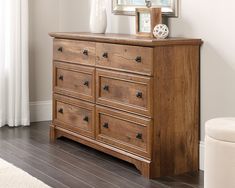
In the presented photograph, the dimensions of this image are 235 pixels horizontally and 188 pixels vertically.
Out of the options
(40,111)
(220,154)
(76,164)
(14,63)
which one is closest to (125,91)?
(76,164)

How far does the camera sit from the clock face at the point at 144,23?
405 cm

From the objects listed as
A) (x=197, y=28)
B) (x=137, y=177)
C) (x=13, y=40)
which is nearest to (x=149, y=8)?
(x=197, y=28)

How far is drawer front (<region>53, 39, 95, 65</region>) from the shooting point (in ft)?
14.0

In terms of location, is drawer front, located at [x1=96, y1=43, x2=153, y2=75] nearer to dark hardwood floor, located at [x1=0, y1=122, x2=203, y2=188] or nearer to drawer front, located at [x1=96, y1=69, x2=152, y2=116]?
drawer front, located at [x1=96, y1=69, x2=152, y2=116]

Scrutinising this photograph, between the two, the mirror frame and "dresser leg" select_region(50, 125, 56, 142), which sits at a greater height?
the mirror frame

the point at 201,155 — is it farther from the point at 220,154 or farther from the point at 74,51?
the point at 74,51

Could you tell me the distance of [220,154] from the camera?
119 inches

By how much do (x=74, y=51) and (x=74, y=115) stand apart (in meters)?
0.52

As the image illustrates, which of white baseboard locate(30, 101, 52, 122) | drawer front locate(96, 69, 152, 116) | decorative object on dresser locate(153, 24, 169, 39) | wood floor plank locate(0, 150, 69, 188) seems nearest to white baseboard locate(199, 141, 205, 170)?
drawer front locate(96, 69, 152, 116)

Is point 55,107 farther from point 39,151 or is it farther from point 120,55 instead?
point 120,55

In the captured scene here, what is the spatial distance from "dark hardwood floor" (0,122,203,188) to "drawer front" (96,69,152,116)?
43 centimetres

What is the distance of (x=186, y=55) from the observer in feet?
12.4

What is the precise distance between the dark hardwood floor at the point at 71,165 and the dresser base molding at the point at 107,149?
5cm

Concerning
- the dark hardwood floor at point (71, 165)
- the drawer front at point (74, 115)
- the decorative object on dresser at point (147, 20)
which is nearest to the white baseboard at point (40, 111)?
the dark hardwood floor at point (71, 165)
